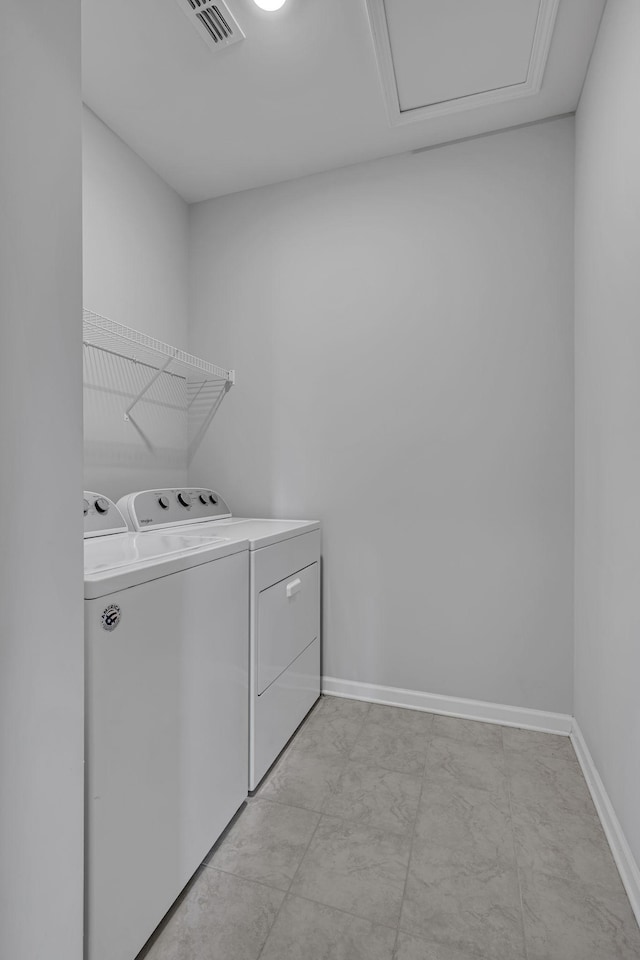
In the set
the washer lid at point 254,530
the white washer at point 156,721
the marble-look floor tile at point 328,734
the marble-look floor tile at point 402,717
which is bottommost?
the marble-look floor tile at point 402,717

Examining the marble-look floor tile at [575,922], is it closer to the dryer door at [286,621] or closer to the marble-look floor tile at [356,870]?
the marble-look floor tile at [356,870]

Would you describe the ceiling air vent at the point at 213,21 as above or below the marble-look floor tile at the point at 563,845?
above

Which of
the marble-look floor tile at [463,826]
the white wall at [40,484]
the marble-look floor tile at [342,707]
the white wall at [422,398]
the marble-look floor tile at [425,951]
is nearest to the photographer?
the white wall at [40,484]

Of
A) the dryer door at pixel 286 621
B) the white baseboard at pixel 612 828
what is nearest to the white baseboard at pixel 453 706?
the white baseboard at pixel 612 828

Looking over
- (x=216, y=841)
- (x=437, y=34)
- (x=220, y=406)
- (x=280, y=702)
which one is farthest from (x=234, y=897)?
(x=437, y=34)

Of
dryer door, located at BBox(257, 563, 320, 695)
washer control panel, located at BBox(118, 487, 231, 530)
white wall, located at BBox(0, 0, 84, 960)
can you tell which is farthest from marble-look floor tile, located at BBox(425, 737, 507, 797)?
washer control panel, located at BBox(118, 487, 231, 530)

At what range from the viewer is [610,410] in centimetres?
137

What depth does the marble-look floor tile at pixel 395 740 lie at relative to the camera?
1.65 m

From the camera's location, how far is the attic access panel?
1.43 metres

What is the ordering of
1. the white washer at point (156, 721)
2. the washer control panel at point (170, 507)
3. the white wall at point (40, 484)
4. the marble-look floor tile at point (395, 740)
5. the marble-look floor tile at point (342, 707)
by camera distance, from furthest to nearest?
the marble-look floor tile at point (342, 707) → the washer control panel at point (170, 507) → the marble-look floor tile at point (395, 740) → the white washer at point (156, 721) → the white wall at point (40, 484)

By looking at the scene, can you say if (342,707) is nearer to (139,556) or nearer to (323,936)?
(323,936)

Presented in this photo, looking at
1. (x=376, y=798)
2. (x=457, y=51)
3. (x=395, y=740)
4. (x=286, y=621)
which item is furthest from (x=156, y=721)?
(x=457, y=51)

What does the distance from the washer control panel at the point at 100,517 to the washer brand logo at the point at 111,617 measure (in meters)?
0.73

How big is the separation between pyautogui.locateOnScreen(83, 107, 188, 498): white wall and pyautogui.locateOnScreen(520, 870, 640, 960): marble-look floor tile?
186cm
